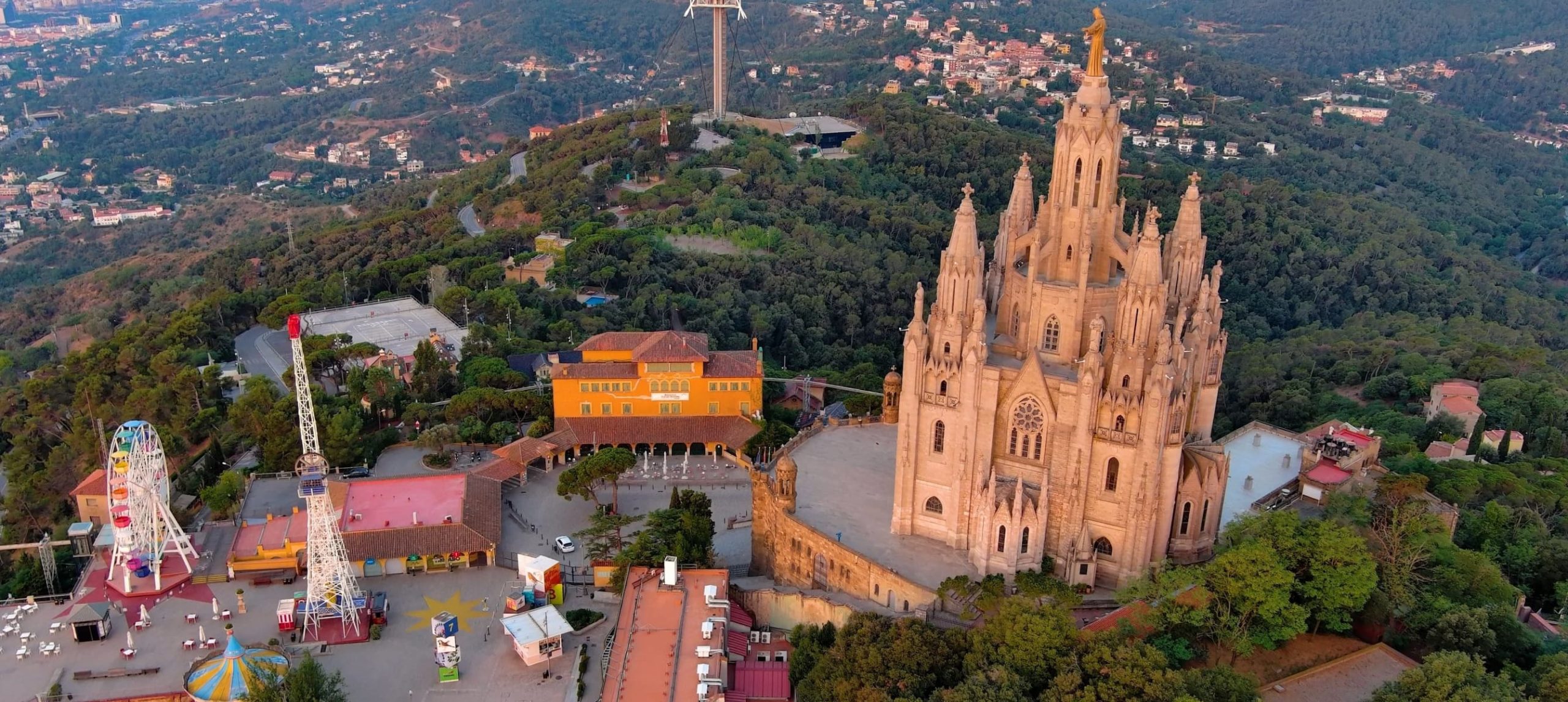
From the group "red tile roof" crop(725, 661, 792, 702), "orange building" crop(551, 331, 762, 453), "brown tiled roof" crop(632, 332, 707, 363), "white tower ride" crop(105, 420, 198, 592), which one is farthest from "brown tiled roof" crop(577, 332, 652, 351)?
"red tile roof" crop(725, 661, 792, 702)

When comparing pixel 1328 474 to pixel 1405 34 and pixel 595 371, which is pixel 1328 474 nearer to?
pixel 595 371

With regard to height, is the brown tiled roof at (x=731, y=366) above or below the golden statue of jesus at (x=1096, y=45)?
below

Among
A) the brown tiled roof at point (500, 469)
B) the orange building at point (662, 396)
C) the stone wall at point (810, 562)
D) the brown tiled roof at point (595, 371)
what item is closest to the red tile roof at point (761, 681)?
the stone wall at point (810, 562)

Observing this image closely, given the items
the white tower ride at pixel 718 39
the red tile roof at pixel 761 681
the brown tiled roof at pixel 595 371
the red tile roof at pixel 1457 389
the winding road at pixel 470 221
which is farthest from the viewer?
the white tower ride at pixel 718 39

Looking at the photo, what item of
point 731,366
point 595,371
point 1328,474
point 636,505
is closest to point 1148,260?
point 1328,474

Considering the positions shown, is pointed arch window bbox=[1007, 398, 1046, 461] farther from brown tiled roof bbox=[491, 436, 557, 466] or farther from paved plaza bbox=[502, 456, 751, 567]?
brown tiled roof bbox=[491, 436, 557, 466]

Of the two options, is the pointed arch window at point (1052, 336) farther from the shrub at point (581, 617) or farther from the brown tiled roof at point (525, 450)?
the brown tiled roof at point (525, 450)

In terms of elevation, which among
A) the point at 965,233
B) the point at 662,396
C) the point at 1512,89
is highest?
the point at 965,233
